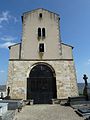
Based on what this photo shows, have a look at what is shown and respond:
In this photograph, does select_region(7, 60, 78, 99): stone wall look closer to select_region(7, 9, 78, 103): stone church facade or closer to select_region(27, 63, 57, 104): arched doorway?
select_region(7, 9, 78, 103): stone church facade

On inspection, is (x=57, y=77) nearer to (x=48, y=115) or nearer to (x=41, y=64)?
(x=41, y=64)

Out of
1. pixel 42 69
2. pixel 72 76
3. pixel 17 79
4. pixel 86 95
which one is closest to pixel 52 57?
pixel 42 69

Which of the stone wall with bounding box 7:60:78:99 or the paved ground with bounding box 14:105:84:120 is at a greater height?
the stone wall with bounding box 7:60:78:99

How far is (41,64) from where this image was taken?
20.7 m

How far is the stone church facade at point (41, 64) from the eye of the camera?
778 inches

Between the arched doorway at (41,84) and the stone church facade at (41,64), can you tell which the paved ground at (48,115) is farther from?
the stone church facade at (41,64)

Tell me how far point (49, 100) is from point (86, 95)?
456 cm

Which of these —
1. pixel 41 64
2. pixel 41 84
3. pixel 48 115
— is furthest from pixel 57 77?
pixel 48 115

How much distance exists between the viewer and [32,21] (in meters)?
22.5

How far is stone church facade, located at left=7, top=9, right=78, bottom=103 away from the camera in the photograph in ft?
64.8

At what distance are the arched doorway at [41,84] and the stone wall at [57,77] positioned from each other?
1.57 feet

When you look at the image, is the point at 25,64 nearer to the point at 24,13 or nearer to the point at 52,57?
the point at 52,57

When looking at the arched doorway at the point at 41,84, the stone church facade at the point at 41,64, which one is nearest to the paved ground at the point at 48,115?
the arched doorway at the point at 41,84

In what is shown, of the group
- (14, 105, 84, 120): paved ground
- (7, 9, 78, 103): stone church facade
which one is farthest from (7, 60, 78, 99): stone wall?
(14, 105, 84, 120): paved ground
